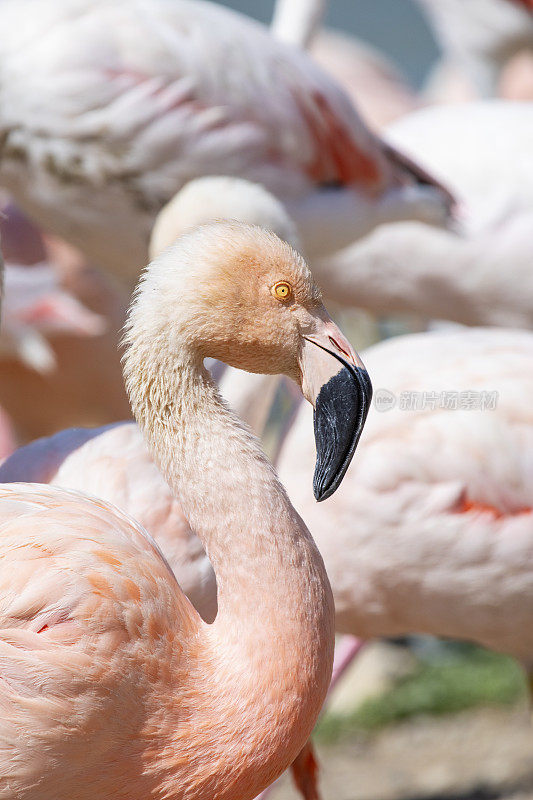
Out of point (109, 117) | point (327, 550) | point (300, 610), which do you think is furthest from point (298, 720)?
point (109, 117)

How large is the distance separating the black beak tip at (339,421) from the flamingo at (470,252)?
2.16 metres

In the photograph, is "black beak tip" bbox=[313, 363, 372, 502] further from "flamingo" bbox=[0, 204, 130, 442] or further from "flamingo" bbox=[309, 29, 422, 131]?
"flamingo" bbox=[309, 29, 422, 131]

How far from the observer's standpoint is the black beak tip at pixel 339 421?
1.93 metres

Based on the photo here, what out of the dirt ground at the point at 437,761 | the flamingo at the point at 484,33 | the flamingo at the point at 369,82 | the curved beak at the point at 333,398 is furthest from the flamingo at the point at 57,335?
the curved beak at the point at 333,398

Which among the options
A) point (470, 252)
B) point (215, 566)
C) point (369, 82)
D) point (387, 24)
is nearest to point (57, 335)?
point (470, 252)

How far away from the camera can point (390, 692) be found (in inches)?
186

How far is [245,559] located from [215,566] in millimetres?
74

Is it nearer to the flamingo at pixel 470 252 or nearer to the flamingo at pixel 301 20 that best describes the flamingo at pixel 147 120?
the flamingo at pixel 470 252

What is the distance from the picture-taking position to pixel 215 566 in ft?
6.59

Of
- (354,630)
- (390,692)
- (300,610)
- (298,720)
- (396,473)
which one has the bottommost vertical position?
(390,692)

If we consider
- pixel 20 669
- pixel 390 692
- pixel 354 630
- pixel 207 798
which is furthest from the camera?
pixel 390 692

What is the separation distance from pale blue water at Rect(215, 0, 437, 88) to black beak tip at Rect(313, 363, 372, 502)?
908 centimetres

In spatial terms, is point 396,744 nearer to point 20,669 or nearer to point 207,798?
point 207,798

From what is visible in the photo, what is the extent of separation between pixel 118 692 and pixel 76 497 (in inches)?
14.6
